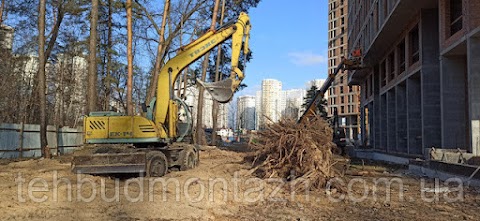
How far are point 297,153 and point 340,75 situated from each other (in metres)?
97.1

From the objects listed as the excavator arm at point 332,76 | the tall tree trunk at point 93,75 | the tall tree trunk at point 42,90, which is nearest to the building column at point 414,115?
the excavator arm at point 332,76

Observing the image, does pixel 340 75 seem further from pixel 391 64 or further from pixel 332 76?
pixel 332 76

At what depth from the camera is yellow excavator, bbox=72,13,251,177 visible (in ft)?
40.5

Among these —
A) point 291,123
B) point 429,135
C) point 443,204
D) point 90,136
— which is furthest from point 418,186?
point 429,135

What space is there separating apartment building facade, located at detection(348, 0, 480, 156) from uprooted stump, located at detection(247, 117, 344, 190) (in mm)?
7628

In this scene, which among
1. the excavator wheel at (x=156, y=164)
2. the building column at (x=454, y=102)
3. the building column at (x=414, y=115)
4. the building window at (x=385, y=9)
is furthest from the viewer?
the building window at (x=385, y=9)

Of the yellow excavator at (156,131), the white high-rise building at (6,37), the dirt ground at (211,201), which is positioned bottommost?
the dirt ground at (211,201)

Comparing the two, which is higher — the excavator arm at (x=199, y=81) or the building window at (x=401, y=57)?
the building window at (x=401, y=57)

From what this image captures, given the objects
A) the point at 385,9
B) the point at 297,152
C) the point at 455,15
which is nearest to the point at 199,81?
the point at 297,152

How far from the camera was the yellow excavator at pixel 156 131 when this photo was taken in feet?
40.5

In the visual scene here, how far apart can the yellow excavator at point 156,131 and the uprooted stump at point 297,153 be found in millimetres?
2382

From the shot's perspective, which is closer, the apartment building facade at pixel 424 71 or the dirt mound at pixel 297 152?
the dirt mound at pixel 297 152

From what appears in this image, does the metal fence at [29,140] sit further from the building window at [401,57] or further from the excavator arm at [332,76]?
the building window at [401,57]

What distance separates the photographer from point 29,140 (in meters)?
22.2
